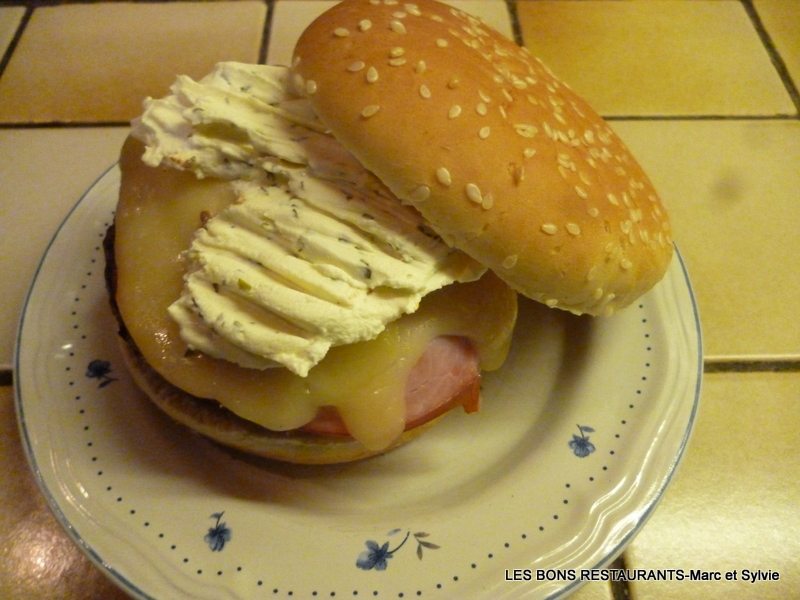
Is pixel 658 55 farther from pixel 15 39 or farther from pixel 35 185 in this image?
pixel 15 39

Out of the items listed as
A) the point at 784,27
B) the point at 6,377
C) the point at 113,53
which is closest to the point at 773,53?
the point at 784,27

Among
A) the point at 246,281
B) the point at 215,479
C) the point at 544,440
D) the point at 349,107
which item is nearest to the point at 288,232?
the point at 246,281

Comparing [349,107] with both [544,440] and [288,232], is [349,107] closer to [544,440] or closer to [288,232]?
[288,232]

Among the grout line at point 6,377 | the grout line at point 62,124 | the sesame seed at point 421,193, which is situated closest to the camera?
the sesame seed at point 421,193

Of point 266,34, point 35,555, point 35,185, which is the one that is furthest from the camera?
point 266,34

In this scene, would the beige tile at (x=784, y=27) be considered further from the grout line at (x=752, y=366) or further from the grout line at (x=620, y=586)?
the grout line at (x=620, y=586)

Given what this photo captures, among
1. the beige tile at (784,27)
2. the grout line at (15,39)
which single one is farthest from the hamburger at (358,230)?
the beige tile at (784,27)

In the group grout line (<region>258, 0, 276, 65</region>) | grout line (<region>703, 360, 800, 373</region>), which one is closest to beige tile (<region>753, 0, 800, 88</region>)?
grout line (<region>703, 360, 800, 373</region>)

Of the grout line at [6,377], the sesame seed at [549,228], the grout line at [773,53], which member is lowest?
the grout line at [6,377]

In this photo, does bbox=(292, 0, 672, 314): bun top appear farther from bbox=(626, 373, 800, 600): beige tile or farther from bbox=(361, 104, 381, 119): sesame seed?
bbox=(626, 373, 800, 600): beige tile
